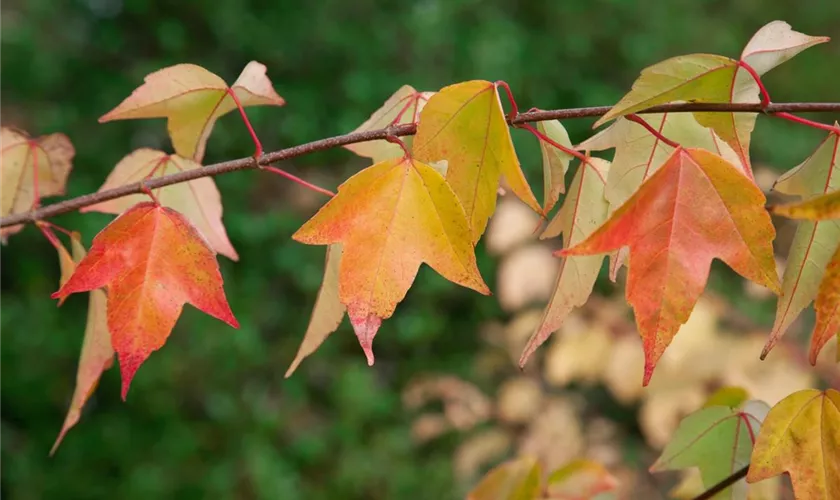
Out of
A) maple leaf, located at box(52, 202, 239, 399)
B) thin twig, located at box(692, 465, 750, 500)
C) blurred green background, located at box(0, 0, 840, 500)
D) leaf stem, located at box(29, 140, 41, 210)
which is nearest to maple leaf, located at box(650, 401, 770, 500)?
thin twig, located at box(692, 465, 750, 500)

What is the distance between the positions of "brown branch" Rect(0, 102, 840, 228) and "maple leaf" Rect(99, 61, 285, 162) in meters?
0.05

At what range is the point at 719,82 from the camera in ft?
1.21

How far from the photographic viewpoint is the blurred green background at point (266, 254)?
2275 millimetres

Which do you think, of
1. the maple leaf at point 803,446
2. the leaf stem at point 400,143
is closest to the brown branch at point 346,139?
the leaf stem at point 400,143

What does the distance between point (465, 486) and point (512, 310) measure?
21.1 inches

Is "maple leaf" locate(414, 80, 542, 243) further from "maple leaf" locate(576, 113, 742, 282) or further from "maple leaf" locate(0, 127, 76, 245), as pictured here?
"maple leaf" locate(0, 127, 76, 245)

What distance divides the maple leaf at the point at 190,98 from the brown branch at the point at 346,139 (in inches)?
1.8

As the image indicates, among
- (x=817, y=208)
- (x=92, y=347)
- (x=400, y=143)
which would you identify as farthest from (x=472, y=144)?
(x=92, y=347)

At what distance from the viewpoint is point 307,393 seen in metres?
2.51

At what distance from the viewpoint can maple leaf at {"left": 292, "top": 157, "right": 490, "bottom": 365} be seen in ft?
1.20

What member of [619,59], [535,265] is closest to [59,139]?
[535,265]

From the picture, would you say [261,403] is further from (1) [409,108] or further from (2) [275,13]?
(1) [409,108]

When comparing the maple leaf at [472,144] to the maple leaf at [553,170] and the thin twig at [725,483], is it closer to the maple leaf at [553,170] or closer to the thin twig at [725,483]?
the maple leaf at [553,170]

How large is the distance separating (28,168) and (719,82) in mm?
424
